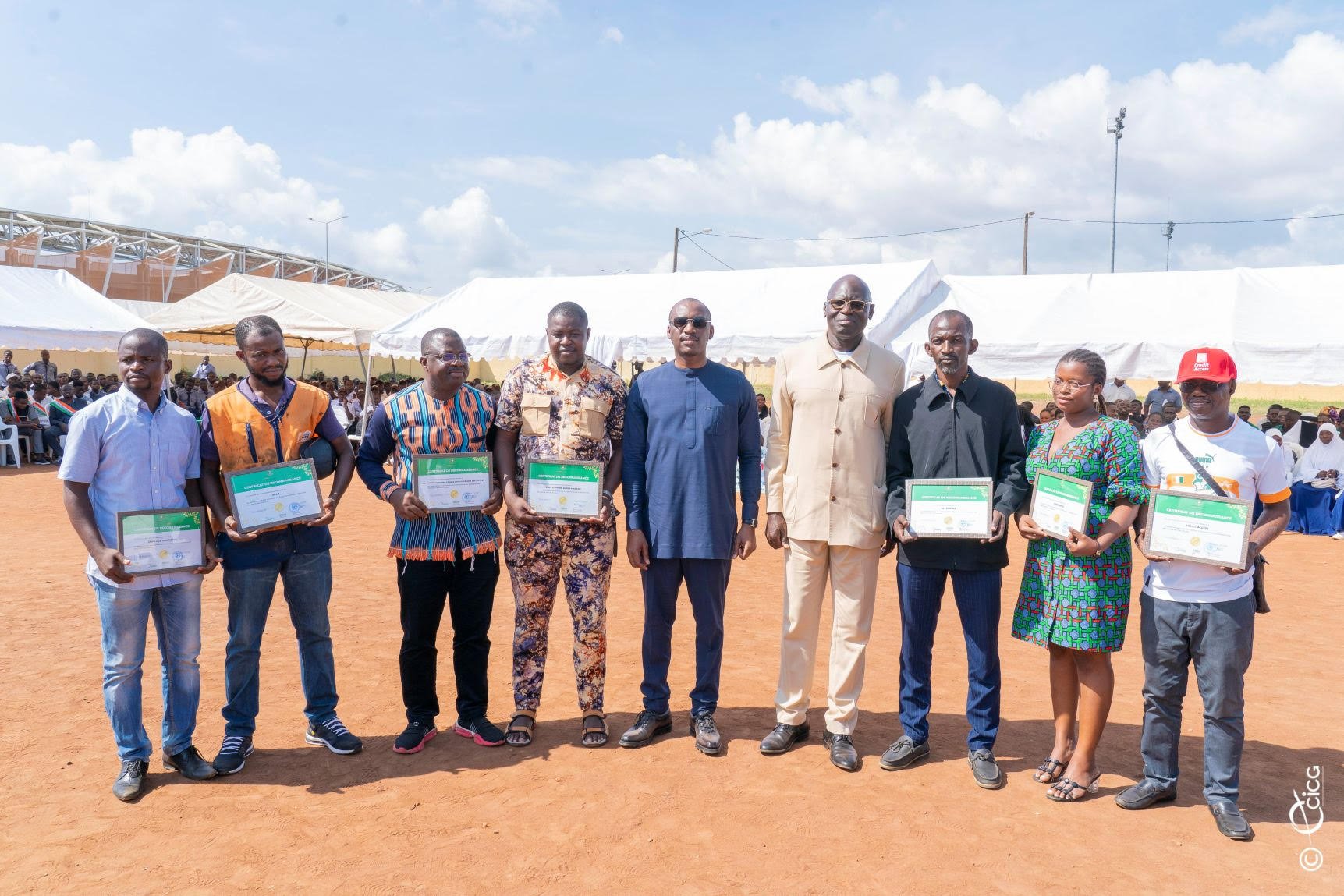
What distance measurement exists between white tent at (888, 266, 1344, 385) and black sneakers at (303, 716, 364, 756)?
34.1 feet

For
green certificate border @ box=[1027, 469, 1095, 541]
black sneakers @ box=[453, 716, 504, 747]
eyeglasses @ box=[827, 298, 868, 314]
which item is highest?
eyeglasses @ box=[827, 298, 868, 314]

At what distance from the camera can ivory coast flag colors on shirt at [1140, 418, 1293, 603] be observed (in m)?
3.56

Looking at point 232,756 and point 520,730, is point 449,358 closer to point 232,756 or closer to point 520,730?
point 520,730

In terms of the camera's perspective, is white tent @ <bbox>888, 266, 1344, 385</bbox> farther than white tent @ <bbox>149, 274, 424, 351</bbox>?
No

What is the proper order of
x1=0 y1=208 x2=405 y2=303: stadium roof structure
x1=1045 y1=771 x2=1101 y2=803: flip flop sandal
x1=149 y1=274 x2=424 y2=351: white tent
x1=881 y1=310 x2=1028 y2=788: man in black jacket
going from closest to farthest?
x1=1045 y1=771 x2=1101 y2=803: flip flop sandal < x1=881 y1=310 x2=1028 y2=788: man in black jacket < x1=149 y1=274 x2=424 y2=351: white tent < x1=0 y1=208 x2=405 y2=303: stadium roof structure

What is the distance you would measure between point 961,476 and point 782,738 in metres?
1.54

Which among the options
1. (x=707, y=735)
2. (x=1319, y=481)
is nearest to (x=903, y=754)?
(x=707, y=735)

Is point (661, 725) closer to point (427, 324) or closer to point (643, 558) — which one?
point (643, 558)

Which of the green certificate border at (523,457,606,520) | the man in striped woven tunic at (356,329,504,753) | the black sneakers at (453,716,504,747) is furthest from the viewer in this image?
the black sneakers at (453,716,504,747)

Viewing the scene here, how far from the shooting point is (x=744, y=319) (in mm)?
14609

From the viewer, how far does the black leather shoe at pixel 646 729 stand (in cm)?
440

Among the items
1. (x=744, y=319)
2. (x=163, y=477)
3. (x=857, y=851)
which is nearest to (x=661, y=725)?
(x=857, y=851)

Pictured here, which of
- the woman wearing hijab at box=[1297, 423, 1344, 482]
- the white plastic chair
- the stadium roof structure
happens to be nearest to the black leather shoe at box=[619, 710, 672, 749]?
the woman wearing hijab at box=[1297, 423, 1344, 482]

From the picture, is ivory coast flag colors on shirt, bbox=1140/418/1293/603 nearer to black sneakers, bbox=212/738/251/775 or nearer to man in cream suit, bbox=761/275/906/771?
man in cream suit, bbox=761/275/906/771
